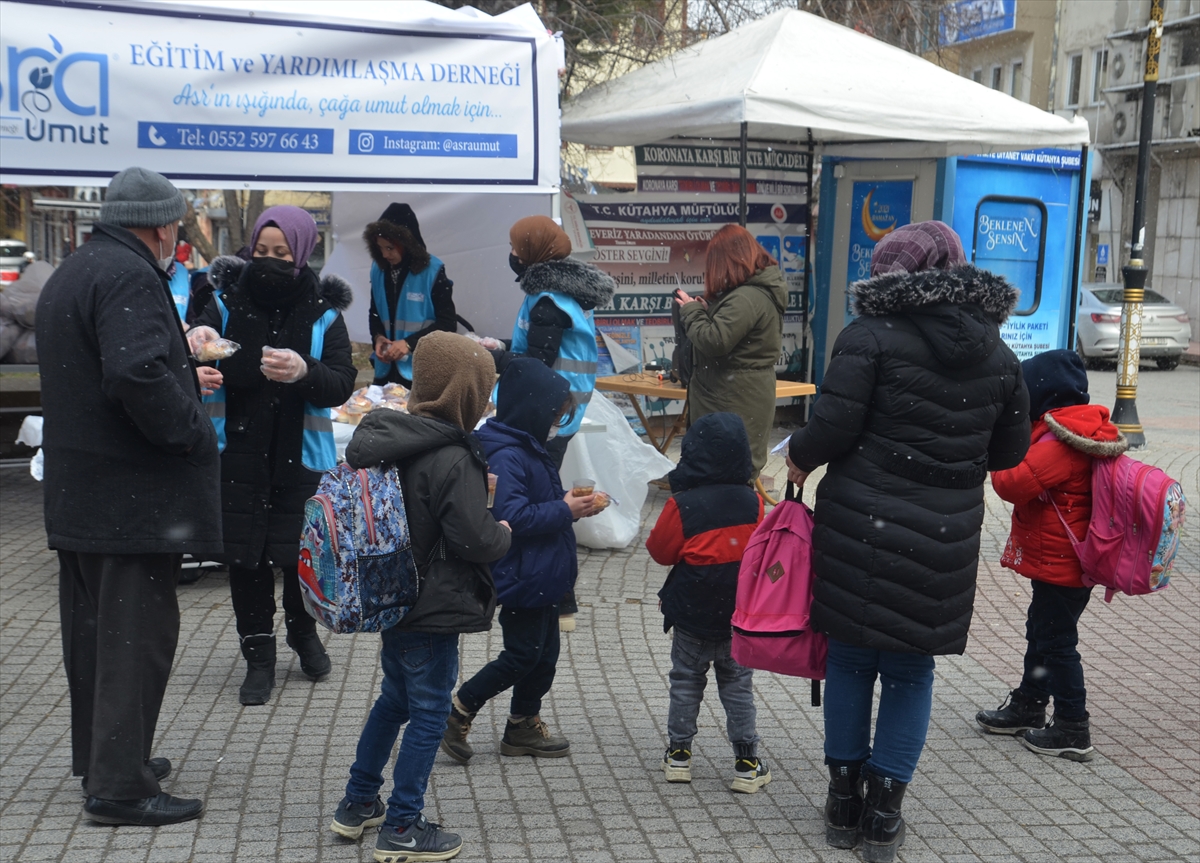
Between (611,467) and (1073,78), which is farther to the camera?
(1073,78)

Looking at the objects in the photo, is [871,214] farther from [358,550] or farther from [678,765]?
[358,550]

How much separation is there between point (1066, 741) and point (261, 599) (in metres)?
3.06

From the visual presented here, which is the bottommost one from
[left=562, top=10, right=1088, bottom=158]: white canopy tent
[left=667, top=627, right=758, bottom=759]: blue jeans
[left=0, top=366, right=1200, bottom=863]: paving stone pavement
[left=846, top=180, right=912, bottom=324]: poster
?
[left=0, top=366, right=1200, bottom=863]: paving stone pavement

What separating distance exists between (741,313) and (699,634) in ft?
8.08

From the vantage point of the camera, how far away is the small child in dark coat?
3.88 m

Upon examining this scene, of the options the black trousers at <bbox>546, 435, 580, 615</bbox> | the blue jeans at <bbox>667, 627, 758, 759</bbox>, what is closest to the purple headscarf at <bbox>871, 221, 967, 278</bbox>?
the blue jeans at <bbox>667, 627, 758, 759</bbox>

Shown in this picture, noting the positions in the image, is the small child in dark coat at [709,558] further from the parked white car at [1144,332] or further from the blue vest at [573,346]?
the parked white car at [1144,332]

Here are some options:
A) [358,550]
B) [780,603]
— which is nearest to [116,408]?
[358,550]

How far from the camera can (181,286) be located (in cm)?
698

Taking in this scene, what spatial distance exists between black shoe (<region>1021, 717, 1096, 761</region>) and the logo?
4.68 m

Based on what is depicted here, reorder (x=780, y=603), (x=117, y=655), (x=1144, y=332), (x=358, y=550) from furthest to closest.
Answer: (x=1144, y=332)
(x=780, y=603)
(x=117, y=655)
(x=358, y=550)

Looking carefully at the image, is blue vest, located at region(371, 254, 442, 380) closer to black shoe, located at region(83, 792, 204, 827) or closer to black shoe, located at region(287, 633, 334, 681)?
black shoe, located at region(287, 633, 334, 681)

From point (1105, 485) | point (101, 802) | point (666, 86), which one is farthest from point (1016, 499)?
point (666, 86)

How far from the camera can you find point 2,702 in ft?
15.3
